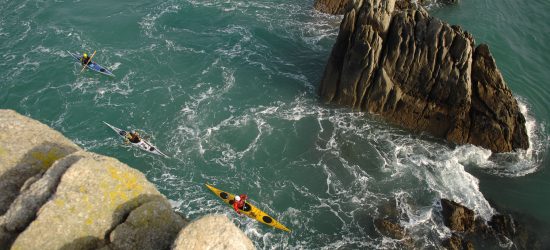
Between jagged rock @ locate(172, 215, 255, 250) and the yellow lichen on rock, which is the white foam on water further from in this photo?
jagged rock @ locate(172, 215, 255, 250)

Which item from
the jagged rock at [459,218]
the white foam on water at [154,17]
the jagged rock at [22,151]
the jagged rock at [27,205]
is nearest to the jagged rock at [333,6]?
the white foam on water at [154,17]

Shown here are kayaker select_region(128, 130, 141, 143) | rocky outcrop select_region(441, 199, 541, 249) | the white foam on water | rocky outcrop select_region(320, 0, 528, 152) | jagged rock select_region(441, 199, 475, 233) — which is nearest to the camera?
rocky outcrop select_region(441, 199, 541, 249)

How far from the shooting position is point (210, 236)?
11.6 metres

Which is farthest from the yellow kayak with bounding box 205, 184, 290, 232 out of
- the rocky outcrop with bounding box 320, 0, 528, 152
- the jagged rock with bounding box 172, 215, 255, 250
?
the jagged rock with bounding box 172, 215, 255, 250

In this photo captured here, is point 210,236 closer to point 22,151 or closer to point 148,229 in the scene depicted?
point 148,229

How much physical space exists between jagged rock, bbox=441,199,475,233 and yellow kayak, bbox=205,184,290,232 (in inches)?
491

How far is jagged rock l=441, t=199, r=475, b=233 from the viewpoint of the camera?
3142 centimetres

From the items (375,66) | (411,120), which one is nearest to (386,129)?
(411,120)

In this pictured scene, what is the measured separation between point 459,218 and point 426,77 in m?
13.1

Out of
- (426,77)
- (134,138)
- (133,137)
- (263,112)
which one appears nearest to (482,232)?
(426,77)

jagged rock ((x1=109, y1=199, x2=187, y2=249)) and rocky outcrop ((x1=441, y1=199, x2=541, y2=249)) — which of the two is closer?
jagged rock ((x1=109, y1=199, x2=187, y2=249))

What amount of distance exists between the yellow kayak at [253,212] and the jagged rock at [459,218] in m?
12.5

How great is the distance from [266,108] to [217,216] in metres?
31.3

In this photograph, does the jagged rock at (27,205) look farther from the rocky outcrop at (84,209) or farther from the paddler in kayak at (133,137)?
the paddler in kayak at (133,137)
